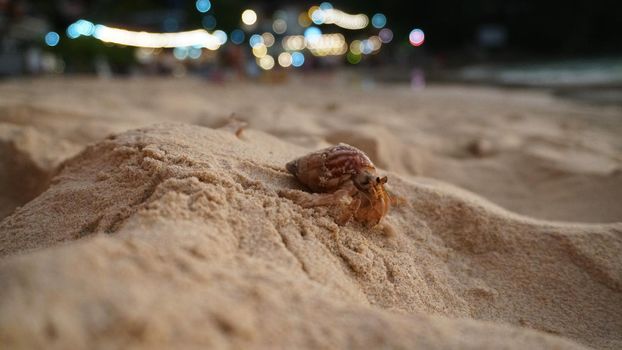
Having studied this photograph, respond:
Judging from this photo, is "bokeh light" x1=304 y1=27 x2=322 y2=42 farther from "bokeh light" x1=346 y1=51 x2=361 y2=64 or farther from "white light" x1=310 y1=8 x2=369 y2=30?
"bokeh light" x1=346 y1=51 x2=361 y2=64

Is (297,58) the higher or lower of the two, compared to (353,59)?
higher

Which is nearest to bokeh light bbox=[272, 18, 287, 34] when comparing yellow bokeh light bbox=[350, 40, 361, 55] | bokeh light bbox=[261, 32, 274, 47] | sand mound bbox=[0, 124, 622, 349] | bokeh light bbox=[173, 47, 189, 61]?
bokeh light bbox=[261, 32, 274, 47]

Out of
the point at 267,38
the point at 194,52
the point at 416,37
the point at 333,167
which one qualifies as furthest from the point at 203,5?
the point at 333,167

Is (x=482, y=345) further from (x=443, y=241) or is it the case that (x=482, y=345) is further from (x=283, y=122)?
(x=283, y=122)

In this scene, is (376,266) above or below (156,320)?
below

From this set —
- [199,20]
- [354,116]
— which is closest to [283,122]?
[354,116]

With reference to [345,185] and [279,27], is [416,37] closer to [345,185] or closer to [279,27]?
[279,27]
